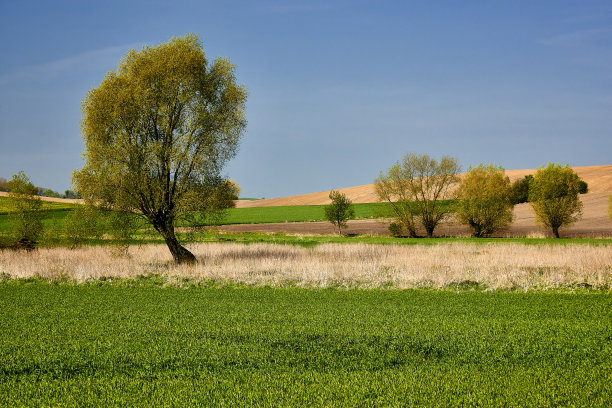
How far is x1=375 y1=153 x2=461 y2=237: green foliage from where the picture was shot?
52.6 m

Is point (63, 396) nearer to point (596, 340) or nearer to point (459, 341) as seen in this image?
point (459, 341)

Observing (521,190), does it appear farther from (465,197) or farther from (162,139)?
(162,139)

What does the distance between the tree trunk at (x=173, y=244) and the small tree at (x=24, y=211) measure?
44.9ft

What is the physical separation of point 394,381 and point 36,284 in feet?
58.3

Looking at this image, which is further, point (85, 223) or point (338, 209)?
point (338, 209)

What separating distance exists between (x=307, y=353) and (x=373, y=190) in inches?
3269

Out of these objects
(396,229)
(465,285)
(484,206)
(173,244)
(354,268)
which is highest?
(484,206)

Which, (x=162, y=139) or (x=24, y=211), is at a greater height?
(x=162, y=139)

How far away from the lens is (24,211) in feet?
114

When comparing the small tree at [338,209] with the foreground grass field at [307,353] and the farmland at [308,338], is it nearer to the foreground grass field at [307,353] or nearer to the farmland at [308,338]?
the farmland at [308,338]

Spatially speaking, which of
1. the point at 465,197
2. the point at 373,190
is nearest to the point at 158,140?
the point at 465,197

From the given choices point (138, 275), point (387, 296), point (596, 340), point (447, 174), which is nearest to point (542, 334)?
point (596, 340)

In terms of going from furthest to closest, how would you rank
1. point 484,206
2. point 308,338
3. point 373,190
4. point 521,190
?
point 521,190, point 373,190, point 484,206, point 308,338

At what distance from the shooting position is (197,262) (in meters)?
26.3
